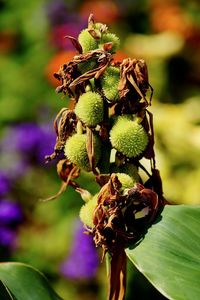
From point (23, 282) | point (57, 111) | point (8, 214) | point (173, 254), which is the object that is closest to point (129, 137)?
point (173, 254)

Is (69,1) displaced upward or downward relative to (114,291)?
downward

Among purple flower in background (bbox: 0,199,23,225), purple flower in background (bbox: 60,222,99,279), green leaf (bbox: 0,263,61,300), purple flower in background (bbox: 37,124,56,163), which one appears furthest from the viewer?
purple flower in background (bbox: 37,124,56,163)

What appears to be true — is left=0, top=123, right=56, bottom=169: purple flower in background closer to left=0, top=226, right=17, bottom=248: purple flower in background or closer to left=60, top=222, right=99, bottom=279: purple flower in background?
left=60, top=222, right=99, bottom=279: purple flower in background

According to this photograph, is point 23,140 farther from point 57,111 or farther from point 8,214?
point 8,214

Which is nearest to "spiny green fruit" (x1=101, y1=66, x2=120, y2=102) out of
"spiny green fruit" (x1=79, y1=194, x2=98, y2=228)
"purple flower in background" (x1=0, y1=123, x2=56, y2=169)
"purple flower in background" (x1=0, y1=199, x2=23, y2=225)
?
"spiny green fruit" (x1=79, y1=194, x2=98, y2=228)

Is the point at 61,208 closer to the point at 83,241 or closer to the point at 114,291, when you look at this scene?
the point at 83,241

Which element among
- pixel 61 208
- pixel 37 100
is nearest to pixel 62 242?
pixel 61 208
